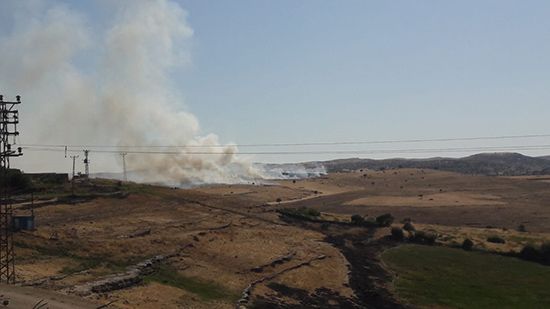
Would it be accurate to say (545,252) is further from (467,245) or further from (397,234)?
(397,234)

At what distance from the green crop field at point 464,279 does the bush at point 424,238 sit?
2791 millimetres

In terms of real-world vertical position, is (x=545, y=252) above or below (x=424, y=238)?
below

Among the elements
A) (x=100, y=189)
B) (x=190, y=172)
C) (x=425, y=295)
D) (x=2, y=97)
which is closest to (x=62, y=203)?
(x=100, y=189)

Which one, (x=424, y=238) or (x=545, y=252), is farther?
(x=424, y=238)

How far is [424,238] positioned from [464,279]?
17951 millimetres

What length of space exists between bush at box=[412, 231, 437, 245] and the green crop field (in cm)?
279

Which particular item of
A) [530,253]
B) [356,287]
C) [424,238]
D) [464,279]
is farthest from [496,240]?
[356,287]

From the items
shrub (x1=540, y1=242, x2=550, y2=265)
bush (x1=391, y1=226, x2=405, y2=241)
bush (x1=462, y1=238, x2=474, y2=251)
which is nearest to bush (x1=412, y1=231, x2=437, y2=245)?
bush (x1=391, y1=226, x2=405, y2=241)

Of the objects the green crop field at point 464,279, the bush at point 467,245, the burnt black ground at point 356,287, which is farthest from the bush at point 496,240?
the burnt black ground at point 356,287

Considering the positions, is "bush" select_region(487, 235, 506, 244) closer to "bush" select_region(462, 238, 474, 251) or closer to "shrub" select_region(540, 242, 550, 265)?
"bush" select_region(462, 238, 474, 251)

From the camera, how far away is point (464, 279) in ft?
197

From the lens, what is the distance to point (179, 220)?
75.6 meters

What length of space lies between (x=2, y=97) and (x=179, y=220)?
40.6 m

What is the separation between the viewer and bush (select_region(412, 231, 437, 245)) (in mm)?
77188
